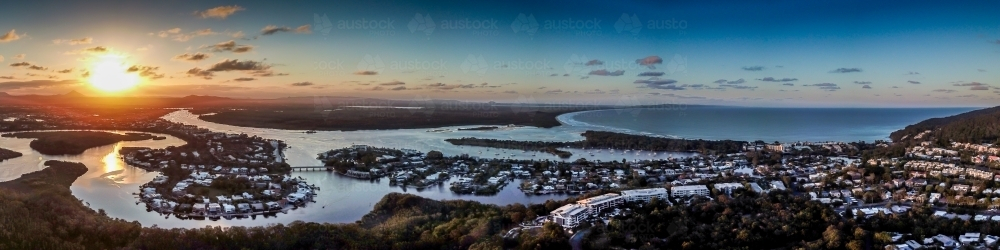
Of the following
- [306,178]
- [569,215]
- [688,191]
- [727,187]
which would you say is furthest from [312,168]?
[727,187]

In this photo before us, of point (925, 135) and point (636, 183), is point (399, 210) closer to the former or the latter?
point (636, 183)

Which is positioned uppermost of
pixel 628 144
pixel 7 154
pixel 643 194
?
pixel 628 144

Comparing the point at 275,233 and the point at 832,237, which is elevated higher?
the point at 832,237

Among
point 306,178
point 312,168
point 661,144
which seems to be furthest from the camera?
→ point 661,144

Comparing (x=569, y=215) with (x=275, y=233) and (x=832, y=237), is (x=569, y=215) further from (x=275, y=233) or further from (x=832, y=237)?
(x=275, y=233)

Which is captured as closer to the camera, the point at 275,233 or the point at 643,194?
the point at 275,233

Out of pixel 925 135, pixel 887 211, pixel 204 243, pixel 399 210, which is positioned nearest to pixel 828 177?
pixel 887 211
